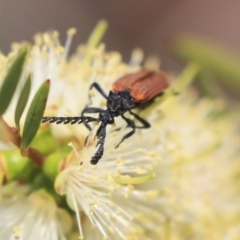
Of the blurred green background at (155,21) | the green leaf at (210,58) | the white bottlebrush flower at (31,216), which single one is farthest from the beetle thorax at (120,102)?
the blurred green background at (155,21)

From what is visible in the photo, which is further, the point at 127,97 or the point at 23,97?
the point at 127,97

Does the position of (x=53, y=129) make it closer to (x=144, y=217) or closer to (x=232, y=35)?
(x=144, y=217)

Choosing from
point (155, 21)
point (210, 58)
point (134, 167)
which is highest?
point (155, 21)

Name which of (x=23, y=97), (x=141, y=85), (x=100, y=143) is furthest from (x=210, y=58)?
(x=23, y=97)

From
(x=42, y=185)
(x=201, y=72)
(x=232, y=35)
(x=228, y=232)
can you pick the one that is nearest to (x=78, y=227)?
(x=42, y=185)

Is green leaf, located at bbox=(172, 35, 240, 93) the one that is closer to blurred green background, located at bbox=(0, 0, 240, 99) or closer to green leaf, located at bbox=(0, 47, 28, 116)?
blurred green background, located at bbox=(0, 0, 240, 99)

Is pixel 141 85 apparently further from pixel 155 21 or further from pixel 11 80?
pixel 155 21

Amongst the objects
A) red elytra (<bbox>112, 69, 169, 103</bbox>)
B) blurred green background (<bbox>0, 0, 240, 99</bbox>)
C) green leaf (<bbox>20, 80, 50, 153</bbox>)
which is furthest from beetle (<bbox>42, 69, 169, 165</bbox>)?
blurred green background (<bbox>0, 0, 240, 99</bbox>)
